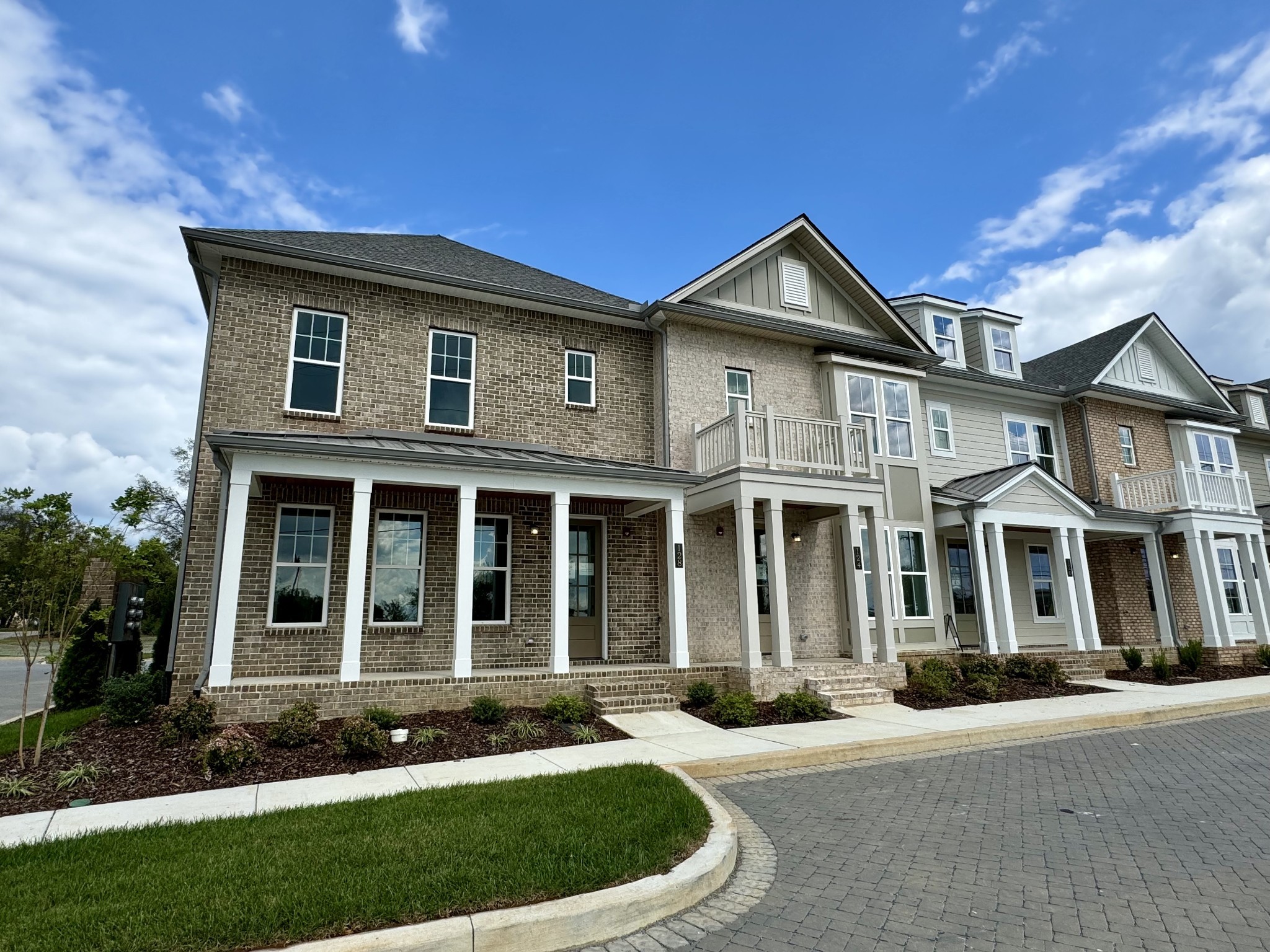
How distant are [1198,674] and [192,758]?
18.9 meters

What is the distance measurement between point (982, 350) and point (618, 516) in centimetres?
1223

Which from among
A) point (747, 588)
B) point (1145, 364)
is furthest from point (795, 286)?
point (1145, 364)

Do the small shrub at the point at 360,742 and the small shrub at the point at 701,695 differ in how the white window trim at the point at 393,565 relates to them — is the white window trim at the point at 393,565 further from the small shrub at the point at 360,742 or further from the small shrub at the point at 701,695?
the small shrub at the point at 701,695

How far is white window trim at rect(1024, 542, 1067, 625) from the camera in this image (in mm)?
17109

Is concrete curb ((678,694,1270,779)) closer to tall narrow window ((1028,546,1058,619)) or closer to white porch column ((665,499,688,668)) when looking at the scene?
white porch column ((665,499,688,668))

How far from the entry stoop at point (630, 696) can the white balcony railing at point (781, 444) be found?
13.4ft

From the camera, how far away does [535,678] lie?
32.9 feet

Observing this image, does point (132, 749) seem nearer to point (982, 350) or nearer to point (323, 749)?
point (323, 749)

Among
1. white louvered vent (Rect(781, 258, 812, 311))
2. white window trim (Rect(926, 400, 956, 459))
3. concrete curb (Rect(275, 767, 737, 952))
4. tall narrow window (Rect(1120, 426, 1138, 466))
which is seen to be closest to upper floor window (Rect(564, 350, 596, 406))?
white louvered vent (Rect(781, 258, 812, 311))

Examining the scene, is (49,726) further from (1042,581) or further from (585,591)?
(1042,581)

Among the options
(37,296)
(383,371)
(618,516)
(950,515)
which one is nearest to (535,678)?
(618,516)

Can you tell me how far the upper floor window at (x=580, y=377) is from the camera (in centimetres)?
1308

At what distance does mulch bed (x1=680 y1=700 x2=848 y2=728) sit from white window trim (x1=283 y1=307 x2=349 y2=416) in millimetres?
7419

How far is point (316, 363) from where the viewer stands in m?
11.1
